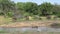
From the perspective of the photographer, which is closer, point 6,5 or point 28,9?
point 6,5

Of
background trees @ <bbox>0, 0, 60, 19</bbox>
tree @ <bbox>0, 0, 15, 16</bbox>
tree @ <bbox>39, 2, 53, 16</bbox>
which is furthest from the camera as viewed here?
tree @ <bbox>39, 2, 53, 16</bbox>

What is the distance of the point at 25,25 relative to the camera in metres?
34.8

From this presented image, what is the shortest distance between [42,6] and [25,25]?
1884cm

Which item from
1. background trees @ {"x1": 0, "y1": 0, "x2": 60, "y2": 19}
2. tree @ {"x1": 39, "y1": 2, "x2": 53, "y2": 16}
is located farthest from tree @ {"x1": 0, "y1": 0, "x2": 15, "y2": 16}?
tree @ {"x1": 39, "y1": 2, "x2": 53, "y2": 16}

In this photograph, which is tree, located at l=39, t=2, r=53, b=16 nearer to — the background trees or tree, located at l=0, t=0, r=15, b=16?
the background trees

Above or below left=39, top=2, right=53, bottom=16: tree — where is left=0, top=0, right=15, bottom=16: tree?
above

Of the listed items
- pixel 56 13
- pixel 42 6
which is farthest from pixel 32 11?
pixel 56 13

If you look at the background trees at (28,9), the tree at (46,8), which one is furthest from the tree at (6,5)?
the tree at (46,8)

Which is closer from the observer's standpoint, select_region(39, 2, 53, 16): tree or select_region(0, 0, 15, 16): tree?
select_region(0, 0, 15, 16): tree

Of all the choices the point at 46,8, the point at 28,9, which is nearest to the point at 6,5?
the point at 28,9

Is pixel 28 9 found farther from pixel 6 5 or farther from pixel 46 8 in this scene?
pixel 6 5

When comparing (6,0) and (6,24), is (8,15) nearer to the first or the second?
(6,0)

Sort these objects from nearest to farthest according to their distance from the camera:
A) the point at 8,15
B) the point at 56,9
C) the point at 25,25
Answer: the point at 25,25 < the point at 8,15 < the point at 56,9

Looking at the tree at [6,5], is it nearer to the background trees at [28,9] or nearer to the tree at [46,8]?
the background trees at [28,9]
